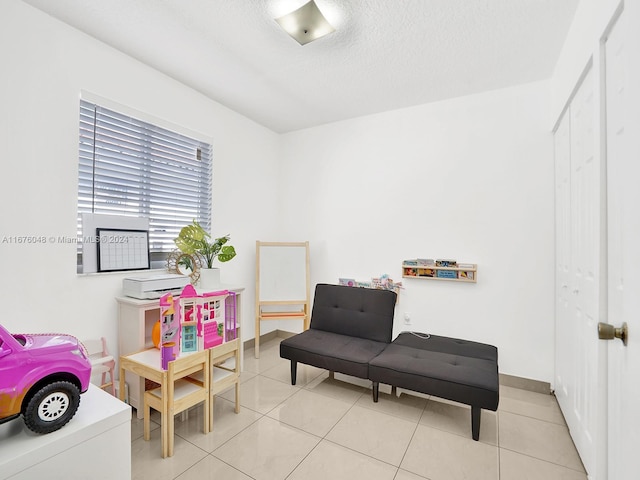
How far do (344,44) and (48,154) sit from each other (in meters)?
2.15

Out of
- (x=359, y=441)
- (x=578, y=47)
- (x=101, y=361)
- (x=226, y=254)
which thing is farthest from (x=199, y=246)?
(x=578, y=47)

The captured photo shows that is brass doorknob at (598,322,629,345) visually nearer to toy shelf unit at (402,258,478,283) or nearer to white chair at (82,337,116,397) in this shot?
toy shelf unit at (402,258,478,283)

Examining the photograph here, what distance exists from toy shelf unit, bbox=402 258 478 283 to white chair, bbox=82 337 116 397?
8.53 feet

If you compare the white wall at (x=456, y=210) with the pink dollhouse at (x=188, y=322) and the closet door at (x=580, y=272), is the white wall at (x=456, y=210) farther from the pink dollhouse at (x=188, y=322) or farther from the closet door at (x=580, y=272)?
the pink dollhouse at (x=188, y=322)

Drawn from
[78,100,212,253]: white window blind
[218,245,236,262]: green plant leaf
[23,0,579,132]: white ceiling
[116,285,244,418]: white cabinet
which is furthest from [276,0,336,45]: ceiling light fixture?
[116,285,244,418]: white cabinet

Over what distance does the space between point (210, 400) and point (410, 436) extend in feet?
4.47

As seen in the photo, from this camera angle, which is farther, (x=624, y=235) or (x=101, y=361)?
(x=101, y=361)

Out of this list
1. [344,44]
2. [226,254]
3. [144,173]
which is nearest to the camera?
[344,44]

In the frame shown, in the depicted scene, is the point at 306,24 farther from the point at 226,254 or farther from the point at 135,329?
the point at 135,329

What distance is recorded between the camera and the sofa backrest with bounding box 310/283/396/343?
107 inches

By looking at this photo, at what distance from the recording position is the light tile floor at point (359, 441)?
1.64 meters

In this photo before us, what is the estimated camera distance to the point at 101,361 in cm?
194

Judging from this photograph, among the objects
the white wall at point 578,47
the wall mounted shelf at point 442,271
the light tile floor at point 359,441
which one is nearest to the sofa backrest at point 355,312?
the wall mounted shelf at point 442,271

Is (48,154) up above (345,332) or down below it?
above
